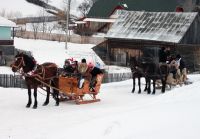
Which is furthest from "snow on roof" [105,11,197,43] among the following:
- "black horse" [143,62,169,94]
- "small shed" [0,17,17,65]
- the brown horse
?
the brown horse

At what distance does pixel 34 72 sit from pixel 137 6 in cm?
7296

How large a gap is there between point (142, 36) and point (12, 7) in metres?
66.5

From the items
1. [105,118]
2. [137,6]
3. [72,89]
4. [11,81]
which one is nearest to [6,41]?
[11,81]

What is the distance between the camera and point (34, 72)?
18016 millimetres

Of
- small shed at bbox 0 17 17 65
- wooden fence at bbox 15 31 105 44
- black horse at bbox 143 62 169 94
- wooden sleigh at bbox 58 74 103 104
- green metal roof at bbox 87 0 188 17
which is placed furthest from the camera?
green metal roof at bbox 87 0 188 17

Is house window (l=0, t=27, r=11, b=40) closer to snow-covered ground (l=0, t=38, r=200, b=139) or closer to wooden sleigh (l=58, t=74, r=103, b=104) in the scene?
snow-covered ground (l=0, t=38, r=200, b=139)

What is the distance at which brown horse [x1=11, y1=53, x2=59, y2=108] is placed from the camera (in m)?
17.7

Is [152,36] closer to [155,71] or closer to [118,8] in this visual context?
[155,71]

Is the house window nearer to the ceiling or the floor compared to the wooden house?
nearer to the floor

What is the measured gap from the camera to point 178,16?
151 feet

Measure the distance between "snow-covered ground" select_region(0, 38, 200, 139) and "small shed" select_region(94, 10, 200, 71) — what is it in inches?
858

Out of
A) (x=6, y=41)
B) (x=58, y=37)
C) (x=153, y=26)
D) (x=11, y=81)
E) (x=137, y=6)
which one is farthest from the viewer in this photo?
(x=137, y=6)

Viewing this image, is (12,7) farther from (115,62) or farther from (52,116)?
(52,116)

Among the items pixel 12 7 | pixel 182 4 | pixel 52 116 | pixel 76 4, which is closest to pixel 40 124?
pixel 52 116
